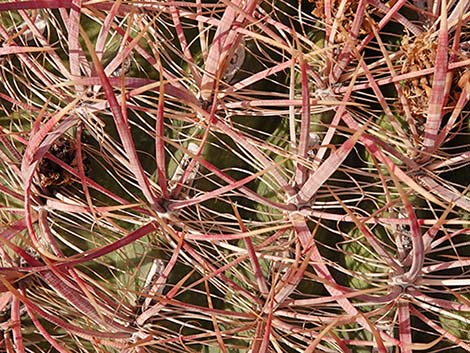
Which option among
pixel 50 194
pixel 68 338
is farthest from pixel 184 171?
pixel 68 338

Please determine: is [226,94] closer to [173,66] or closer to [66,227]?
[173,66]

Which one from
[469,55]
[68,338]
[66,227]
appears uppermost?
[469,55]

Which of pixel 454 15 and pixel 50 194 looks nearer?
pixel 454 15

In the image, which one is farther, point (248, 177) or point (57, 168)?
point (57, 168)

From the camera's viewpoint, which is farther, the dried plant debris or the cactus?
the dried plant debris

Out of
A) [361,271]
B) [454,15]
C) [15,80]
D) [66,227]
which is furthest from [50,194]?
[454,15]

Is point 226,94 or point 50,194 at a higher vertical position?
point 226,94

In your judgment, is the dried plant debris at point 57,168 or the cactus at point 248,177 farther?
the dried plant debris at point 57,168
